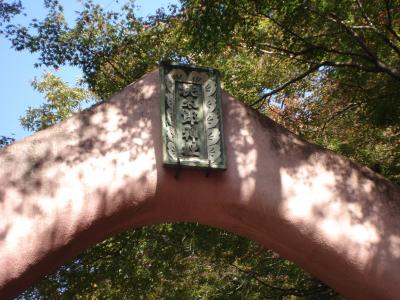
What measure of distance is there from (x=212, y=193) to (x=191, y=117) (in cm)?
68

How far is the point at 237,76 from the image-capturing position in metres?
7.78

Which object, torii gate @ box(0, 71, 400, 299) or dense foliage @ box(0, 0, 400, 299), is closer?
torii gate @ box(0, 71, 400, 299)

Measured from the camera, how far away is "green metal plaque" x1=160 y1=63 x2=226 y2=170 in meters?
4.45

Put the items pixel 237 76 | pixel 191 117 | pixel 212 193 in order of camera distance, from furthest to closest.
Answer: pixel 237 76 < pixel 191 117 < pixel 212 193

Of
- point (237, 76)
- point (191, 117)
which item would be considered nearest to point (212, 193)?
point (191, 117)

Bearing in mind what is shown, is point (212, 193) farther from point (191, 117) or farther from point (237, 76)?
point (237, 76)

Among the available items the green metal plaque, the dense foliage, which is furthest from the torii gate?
the dense foliage

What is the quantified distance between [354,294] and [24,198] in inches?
113

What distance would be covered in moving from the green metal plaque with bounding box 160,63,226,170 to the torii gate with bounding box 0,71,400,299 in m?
0.11

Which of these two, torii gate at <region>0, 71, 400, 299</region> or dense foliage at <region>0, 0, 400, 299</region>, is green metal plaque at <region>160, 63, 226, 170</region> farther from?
dense foliage at <region>0, 0, 400, 299</region>

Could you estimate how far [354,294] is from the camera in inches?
182

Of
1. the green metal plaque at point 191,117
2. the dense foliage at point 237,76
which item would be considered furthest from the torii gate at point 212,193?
the dense foliage at point 237,76

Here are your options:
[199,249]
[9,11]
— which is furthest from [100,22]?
[199,249]

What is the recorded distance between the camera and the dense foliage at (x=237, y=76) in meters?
6.39
